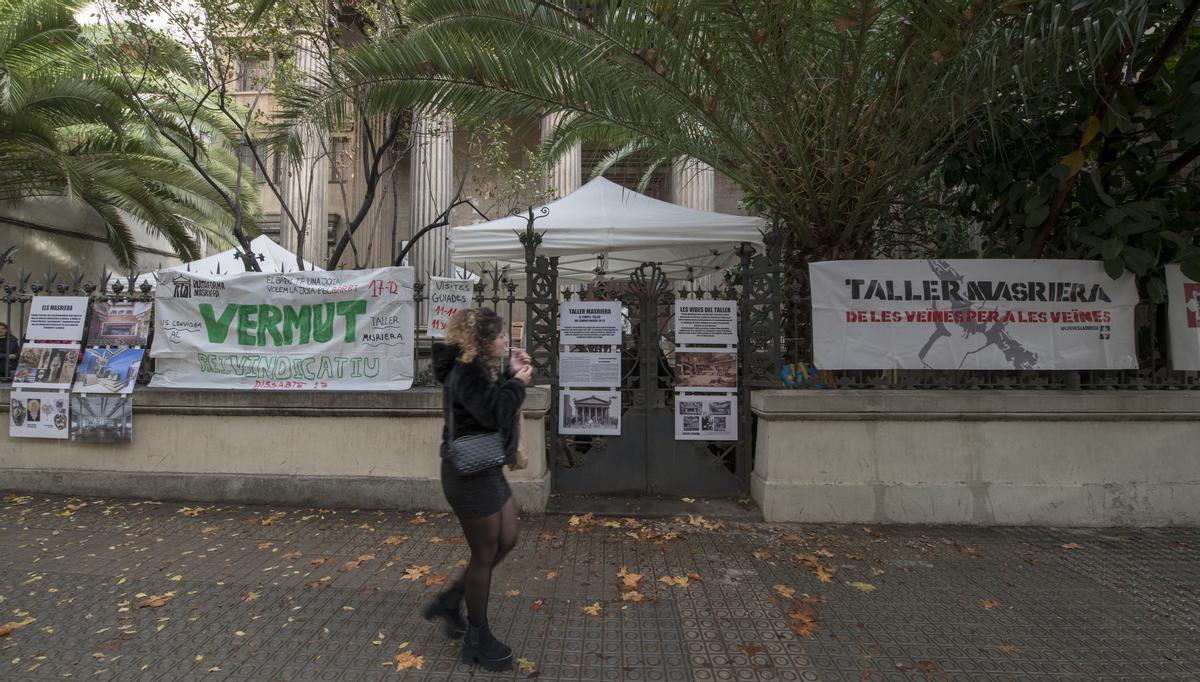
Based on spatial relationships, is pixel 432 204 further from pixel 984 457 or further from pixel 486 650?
pixel 486 650

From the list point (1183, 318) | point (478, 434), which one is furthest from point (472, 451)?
point (1183, 318)

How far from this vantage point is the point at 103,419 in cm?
607

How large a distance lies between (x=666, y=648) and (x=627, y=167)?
13382mm

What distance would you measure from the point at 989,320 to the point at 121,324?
8169mm

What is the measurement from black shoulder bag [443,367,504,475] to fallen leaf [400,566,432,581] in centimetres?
166

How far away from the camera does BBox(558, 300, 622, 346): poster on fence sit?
601 cm

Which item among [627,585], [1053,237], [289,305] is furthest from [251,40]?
[1053,237]

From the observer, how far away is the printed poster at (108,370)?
6.11 m

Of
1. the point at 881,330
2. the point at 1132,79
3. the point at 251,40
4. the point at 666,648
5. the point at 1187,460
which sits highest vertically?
the point at 251,40

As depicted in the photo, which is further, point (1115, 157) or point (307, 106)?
point (307, 106)

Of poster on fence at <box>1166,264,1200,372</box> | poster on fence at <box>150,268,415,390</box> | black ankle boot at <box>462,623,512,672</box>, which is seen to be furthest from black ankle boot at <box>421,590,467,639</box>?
poster on fence at <box>1166,264,1200,372</box>

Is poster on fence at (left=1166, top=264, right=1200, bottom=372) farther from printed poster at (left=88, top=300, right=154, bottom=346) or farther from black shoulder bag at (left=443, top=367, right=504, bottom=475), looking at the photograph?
printed poster at (left=88, top=300, right=154, bottom=346)

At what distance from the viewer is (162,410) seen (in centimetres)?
606

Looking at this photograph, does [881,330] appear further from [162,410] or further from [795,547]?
[162,410]
